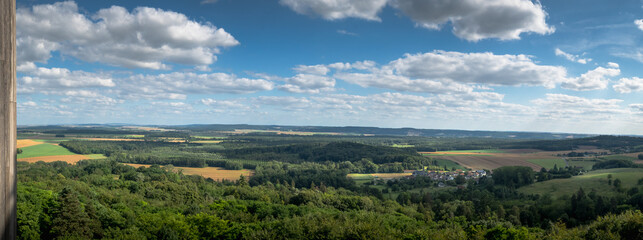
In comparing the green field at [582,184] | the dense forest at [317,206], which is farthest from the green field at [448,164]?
the green field at [582,184]

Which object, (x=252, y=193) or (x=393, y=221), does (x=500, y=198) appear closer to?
(x=393, y=221)

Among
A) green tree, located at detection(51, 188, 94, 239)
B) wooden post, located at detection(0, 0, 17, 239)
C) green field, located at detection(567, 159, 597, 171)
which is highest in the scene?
wooden post, located at detection(0, 0, 17, 239)

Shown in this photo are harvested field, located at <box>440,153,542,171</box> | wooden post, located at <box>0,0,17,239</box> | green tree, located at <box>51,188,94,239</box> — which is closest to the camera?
wooden post, located at <box>0,0,17,239</box>

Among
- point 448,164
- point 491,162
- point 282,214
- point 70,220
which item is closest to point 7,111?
point 70,220

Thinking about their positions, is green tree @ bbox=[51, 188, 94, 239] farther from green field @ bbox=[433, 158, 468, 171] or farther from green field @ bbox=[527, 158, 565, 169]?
green field @ bbox=[527, 158, 565, 169]

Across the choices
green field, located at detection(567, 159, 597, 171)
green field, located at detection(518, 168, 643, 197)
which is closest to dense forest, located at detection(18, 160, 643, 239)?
green field, located at detection(518, 168, 643, 197)

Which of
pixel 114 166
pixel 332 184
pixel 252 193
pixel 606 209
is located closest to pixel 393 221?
pixel 252 193

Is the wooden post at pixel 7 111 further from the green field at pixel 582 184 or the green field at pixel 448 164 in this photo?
the green field at pixel 448 164
